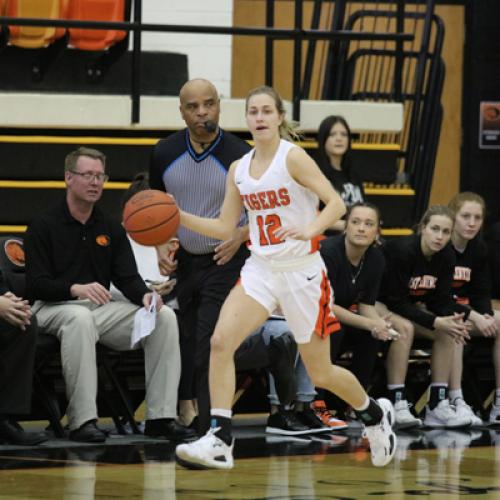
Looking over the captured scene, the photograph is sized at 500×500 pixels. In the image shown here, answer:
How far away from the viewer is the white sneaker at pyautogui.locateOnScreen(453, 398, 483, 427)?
8.47 metres

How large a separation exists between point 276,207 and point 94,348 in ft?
5.37

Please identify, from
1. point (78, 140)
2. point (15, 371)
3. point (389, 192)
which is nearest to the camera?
point (15, 371)

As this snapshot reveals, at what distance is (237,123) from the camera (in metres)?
9.62

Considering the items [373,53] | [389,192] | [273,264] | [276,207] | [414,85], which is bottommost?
[273,264]

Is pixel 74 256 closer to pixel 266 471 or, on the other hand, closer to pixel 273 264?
pixel 273 264

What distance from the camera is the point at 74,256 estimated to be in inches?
301

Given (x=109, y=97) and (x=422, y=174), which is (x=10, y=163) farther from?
(x=422, y=174)

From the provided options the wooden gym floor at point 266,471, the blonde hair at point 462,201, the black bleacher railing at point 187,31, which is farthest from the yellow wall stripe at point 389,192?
the wooden gym floor at point 266,471

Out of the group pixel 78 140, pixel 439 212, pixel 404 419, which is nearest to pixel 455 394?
pixel 404 419

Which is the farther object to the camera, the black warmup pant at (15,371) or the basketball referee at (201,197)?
the black warmup pant at (15,371)

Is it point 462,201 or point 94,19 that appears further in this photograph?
point 94,19

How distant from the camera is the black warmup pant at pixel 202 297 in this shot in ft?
22.0

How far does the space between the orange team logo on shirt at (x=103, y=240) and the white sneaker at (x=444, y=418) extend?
2232 millimetres

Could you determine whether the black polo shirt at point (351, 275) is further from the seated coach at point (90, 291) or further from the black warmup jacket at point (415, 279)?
the seated coach at point (90, 291)
